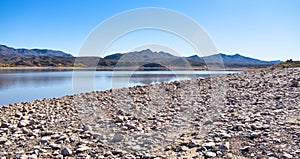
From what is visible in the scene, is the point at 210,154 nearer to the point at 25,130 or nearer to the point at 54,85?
the point at 25,130

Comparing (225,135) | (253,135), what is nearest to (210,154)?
(225,135)

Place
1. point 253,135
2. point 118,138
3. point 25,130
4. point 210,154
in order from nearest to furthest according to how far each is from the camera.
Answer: point 210,154 < point 253,135 < point 118,138 < point 25,130

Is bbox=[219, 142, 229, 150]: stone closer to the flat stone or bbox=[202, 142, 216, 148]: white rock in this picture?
bbox=[202, 142, 216, 148]: white rock

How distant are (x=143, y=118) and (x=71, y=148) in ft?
9.25

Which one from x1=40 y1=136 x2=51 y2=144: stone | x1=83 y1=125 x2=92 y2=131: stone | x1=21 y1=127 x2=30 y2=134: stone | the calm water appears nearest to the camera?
x1=40 y1=136 x2=51 y2=144: stone

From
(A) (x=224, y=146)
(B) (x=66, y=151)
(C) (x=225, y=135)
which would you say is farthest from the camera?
(C) (x=225, y=135)

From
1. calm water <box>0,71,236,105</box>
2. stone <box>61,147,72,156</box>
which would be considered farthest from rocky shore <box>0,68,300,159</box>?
calm water <box>0,71,236,105</box>

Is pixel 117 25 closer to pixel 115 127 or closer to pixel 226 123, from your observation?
pixel 115 127

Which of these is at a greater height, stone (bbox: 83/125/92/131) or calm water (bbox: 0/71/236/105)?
stone (bbox: 83/125/92/131)

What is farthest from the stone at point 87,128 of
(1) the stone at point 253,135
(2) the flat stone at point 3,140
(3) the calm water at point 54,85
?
(3) the calm water at point 54,85

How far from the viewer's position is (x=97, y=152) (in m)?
5.20

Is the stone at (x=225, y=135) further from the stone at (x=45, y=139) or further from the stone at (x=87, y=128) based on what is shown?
the stone at (x=45, y=139)

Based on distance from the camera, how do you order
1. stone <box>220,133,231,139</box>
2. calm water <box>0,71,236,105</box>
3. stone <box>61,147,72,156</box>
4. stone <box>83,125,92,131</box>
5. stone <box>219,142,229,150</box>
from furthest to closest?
calm water <box>0,71,236,105</box> → stone <box>83,125,92,131</box> → stone <box>220,133,231,139</box> → stone <box>61,147,72,156</box> → stone <box>219,142,229,150</box>

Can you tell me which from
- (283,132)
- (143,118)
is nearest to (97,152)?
(143,118)
